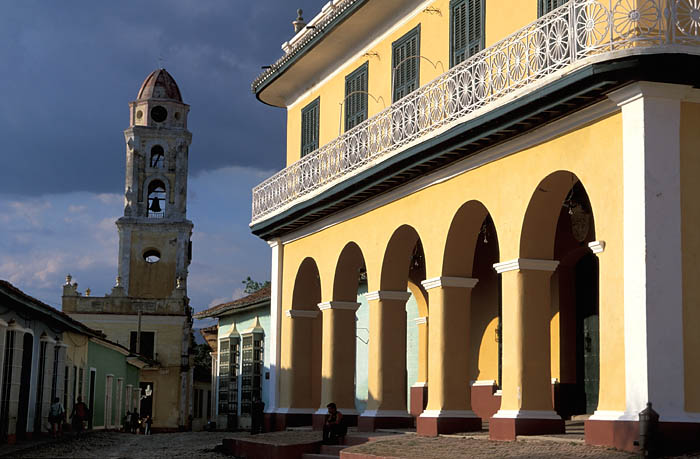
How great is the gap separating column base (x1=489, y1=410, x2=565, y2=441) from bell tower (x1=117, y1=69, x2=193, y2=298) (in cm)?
4278

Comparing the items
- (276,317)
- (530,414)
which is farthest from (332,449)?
(276,317)

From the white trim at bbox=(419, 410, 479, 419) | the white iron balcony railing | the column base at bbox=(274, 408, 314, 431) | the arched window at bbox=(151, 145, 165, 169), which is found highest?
the arched window at bbox=(151, 145, 165, 169)

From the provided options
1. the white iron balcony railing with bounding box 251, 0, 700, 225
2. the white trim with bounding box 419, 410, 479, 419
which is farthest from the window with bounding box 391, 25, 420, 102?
the white trim with bounding box 419, 410, 479, 419

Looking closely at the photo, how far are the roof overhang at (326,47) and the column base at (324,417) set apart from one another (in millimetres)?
6657

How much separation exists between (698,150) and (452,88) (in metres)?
4.30

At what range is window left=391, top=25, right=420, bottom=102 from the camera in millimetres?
19109

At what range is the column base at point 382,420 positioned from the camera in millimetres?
19172

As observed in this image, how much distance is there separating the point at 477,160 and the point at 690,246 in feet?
13.6

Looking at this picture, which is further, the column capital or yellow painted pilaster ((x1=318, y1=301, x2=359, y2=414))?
yellow painted pilaster ((x1=318, y1=301, x2=359, y2=414))

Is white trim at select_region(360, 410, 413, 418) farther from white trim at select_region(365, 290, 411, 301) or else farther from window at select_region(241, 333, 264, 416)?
window at select_region(241, 333, 264, 416)

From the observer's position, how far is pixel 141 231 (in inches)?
2249

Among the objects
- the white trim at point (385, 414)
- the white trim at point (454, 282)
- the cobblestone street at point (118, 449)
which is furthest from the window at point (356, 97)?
the cobblestone street at point (118, 449)

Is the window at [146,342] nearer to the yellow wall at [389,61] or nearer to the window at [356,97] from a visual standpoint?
the yellow wall at [389,61]

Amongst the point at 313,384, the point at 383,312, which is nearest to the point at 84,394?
the point at 313,384
